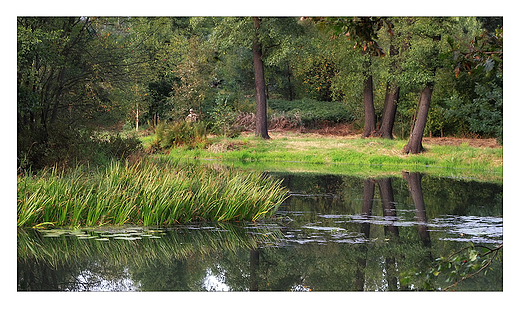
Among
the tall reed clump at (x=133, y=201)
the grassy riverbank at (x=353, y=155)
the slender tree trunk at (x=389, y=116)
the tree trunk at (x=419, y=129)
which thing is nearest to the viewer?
the tall reed clump at (x=133, y=201)

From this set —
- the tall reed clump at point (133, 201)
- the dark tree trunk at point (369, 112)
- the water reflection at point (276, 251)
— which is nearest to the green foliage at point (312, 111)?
the dark tree trunk at point (369, 112)

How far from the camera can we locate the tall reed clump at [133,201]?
24.4 ft

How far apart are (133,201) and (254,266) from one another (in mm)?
2613

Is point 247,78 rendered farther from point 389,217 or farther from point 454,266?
point 454,266

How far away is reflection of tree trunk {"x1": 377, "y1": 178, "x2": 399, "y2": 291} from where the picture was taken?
18.3 feet

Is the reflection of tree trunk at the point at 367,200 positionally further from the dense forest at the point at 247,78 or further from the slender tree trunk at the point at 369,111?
the slender tree trunk at the point at 369,111

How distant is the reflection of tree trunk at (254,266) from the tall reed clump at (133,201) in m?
1.75

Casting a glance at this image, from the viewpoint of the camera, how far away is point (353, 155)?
19.9 metres

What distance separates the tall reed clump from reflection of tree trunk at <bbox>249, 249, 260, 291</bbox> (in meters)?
1.75

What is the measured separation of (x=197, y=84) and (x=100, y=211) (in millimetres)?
21462

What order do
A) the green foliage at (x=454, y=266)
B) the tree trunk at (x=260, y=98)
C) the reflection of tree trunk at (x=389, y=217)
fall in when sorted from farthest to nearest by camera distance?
1. the tree trunk at (x=260, y=98)
2. the reflection of tree trunk at (x=389, y=217)
3. the green foliage at (x=454, y=266)

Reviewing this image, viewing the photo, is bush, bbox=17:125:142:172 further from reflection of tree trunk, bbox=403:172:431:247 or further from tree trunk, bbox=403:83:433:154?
tree trunk, bbox=403:83:433:154

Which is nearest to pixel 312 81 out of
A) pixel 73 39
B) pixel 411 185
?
pixel 411 185

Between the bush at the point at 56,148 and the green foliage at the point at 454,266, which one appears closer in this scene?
the green foliage at the point at 454,266
